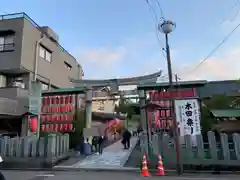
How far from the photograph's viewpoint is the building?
19438mm

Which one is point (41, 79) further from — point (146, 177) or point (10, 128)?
point (146, 177)

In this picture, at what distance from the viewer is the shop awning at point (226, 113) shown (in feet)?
51.6

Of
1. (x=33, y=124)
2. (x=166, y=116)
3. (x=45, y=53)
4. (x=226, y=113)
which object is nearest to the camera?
(x=226, y=113)

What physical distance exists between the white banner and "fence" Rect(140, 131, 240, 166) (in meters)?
0.45

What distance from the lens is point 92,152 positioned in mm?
17438

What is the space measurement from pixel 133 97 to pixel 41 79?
30.4ft

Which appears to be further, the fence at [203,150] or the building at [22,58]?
the building at [22,58]

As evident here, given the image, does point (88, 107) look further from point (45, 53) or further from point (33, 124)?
point (45, 53)

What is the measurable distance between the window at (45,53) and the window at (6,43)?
9.56 ft

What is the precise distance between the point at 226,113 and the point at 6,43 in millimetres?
18732

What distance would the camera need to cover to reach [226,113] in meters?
16.1

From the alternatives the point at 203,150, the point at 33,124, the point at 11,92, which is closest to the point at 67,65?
the point at 11,92

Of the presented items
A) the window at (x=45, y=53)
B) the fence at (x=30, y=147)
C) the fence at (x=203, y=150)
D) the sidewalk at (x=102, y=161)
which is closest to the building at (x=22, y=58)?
the window at (x=45, y=53)

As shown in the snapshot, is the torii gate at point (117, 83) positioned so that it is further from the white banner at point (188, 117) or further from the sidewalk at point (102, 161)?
the white banner at point (188, 117)
